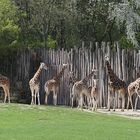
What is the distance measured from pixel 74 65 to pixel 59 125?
27.1 ft

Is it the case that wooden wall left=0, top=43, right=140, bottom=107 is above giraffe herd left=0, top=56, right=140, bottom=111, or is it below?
above

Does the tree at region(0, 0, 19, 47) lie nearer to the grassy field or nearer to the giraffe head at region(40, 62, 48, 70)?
the giraffe head at region(40, 62, 48, 70)

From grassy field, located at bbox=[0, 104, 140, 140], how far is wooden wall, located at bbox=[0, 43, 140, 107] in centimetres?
384

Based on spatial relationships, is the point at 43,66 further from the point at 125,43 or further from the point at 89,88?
the point at 125,43

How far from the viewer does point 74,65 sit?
21688mm

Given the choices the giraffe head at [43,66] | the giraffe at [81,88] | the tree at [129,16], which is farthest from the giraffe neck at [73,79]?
the tree at [129,16]

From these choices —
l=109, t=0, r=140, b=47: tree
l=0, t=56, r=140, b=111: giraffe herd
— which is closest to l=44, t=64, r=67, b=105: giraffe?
l=0, t=56, r=140, b=111: giraffe herd

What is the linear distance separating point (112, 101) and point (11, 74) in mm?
5379

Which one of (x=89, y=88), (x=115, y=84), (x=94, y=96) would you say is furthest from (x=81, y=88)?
(x=115, y=84)

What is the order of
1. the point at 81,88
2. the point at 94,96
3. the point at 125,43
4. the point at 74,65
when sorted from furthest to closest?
the point at 125,43
the point at 74,65
the point at 81,88
the point at 94,96

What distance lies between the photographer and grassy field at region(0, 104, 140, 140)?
39.0 ft

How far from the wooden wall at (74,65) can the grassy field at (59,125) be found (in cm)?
384

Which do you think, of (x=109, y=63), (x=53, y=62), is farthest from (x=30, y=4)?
(x=109, y=63)

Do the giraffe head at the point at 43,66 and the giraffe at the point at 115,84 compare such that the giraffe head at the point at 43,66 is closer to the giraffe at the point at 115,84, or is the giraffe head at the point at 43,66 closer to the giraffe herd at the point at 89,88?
the giraffe herd at the point at 89,88
